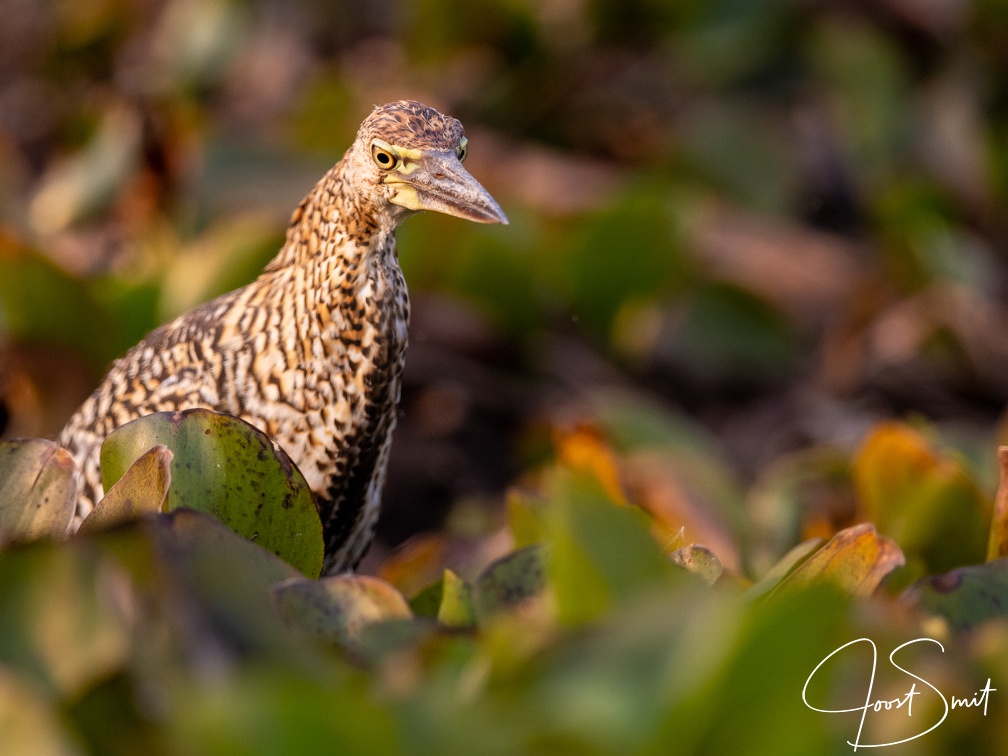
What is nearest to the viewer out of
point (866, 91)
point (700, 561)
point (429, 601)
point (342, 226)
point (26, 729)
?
point (26, 729)

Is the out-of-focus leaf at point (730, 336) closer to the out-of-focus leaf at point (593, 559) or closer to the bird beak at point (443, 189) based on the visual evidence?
the bird beak at point (443, 189)

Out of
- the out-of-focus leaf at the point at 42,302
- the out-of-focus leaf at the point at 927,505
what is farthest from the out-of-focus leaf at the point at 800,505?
the out-of-focus leaf at the point at 42,302

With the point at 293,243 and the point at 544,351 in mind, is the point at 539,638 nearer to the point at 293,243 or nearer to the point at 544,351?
the point at 293,243

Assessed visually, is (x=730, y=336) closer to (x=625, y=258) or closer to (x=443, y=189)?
(x=625, y=258)

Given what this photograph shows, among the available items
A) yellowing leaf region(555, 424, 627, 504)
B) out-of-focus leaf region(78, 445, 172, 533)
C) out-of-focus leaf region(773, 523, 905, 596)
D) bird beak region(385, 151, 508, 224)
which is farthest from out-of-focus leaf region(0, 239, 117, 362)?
out-of-focus leaf region(773, 523, 905, 596)

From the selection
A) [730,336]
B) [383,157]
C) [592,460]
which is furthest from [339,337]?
[730,336]

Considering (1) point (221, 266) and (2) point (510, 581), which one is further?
(1) point (221, 266)
